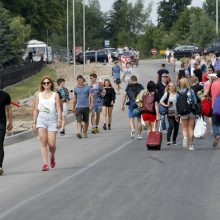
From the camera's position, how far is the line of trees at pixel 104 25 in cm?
6674

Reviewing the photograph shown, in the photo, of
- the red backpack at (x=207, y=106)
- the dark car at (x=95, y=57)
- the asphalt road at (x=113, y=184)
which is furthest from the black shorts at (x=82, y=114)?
the dark car at (x=95, y=57)

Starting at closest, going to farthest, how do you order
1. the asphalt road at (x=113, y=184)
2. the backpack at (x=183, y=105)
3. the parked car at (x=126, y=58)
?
the asphalt road at (x=113, y=184) < the backpack at (x=183, y=105) < the parked car at (x=126, y=58)

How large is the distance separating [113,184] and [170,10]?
148309 mm

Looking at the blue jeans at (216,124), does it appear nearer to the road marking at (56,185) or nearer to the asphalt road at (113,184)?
the asphalt road at (113,184)

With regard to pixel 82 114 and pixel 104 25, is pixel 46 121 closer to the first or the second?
pixel 82 114

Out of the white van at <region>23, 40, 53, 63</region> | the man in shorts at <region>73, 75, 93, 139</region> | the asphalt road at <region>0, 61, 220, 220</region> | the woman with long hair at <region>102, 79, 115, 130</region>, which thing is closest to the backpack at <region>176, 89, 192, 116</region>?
the asphalt road at <region>0, 61, 220, 220</region>

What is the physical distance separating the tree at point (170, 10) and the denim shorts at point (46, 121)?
144111 millimetres

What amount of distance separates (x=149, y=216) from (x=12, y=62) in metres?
54.2

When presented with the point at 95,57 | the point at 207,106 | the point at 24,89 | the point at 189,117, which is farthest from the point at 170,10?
the point at 189,117

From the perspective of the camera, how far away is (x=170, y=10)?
529ft

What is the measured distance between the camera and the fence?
52722mm

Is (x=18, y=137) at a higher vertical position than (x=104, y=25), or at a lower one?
lower

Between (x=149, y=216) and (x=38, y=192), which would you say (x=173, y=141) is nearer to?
(x=38, y=192)

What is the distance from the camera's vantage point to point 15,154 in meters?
21.4
